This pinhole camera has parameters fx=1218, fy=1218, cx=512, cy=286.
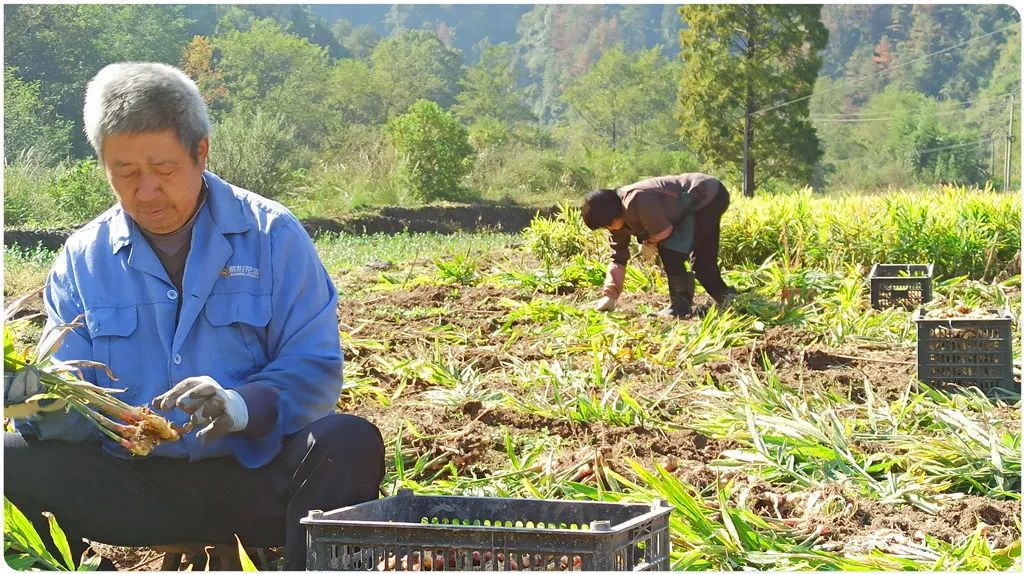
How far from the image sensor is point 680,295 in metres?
7.15

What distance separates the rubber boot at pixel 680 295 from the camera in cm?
712

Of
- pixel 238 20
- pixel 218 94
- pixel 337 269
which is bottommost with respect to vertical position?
pixel 337 269

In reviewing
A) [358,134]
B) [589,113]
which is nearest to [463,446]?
[358,134]

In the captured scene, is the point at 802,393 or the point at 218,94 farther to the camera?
the point at 218,94

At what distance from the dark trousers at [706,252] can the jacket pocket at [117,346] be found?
15.3ft

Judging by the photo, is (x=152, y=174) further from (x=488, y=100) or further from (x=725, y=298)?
(x=488, y=100)

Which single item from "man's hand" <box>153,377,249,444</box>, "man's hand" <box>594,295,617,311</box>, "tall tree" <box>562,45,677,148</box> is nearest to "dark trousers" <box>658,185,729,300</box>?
"man's hand" <box>594,295,617,311</box>

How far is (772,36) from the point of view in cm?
3119

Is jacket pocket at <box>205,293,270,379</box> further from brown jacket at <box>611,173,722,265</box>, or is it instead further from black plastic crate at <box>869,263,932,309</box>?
black plastic crate at <box>869,263,932,309</box>

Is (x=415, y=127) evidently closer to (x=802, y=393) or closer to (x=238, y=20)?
(x=802, y=393)

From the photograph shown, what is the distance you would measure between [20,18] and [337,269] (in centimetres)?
2627

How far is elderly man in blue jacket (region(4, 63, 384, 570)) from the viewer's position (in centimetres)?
272

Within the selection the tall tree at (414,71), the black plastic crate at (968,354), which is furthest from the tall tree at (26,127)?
the black plastic crate at (968,354)

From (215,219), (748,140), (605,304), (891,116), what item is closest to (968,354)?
(605,304)
